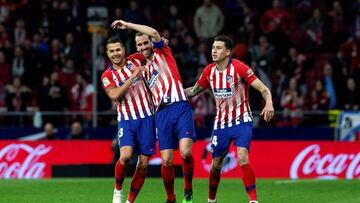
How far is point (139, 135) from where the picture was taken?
1427 centimetres

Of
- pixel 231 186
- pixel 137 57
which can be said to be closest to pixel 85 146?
pixel 231 186

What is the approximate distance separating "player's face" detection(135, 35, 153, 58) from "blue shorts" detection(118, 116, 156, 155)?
35.1 inches

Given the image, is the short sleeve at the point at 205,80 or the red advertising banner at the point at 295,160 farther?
the red advertising banner at the point at 295,160

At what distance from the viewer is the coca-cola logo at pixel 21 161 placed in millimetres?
24656

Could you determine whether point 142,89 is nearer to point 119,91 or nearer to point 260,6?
point 119,91

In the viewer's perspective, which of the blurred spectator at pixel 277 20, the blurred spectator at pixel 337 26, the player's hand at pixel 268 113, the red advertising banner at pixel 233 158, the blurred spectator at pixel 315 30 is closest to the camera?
the player's hand at pixel 268 113

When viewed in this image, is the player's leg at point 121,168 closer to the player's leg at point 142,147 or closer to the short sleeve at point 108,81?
the player's leg at point 142,147

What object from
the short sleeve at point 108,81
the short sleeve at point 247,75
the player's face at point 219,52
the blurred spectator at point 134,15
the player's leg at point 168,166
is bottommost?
the player's leg at point 168,166

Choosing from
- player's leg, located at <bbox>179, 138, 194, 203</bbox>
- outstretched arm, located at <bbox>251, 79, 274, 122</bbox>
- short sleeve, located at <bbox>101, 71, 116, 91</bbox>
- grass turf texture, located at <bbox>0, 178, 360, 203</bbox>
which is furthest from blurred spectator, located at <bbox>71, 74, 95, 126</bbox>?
outstretched arm, located at <bbox>251, 79, 274, 122</bbox>

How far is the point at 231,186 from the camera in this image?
19.6 m

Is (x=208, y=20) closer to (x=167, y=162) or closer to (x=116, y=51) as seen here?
(x=116, y=51)

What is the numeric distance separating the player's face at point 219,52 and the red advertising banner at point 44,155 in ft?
37.0

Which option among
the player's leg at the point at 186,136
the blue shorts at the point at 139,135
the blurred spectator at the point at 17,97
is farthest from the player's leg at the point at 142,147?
the blurred spectator at the point at 17,97

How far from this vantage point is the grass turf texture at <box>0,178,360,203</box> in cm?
1605
